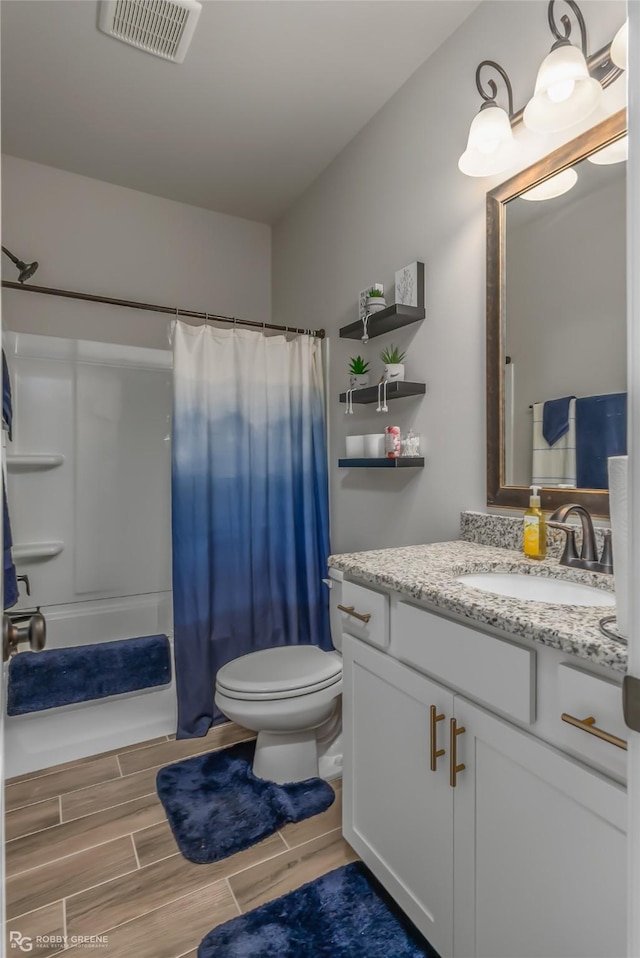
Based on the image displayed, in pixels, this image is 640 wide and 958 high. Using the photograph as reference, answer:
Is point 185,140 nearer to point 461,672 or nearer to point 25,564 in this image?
point 25,564

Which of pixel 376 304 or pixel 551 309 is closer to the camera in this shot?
pixel 551 309

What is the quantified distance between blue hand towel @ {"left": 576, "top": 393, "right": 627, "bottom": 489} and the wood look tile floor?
4.23 ft

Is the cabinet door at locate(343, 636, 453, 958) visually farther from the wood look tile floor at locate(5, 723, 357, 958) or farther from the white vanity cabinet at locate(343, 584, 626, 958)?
the wood look tile floor at locate(5, 723, 357, 958)

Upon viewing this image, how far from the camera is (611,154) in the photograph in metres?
1.21

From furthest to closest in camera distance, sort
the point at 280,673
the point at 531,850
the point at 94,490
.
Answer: the point at 94,490
the point at 280,673
the point at 531,850

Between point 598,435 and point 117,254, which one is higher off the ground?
point 117,254

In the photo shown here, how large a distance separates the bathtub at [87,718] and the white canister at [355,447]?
1295mm

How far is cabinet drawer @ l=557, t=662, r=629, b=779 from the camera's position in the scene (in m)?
0.70

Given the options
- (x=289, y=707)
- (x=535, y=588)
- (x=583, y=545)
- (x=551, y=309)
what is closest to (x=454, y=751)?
(x=535, y=588)

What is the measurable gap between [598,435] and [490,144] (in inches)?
35.4

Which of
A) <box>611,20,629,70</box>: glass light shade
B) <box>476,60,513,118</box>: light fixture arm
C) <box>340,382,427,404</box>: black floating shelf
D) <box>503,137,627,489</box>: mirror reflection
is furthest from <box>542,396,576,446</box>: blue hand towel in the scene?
<box>476,60,513,118</box>: light fixture arm

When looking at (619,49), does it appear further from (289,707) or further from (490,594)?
(289,707)

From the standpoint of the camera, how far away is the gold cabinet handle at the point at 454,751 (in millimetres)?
976

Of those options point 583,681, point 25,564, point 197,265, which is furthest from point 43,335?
point 583,681
